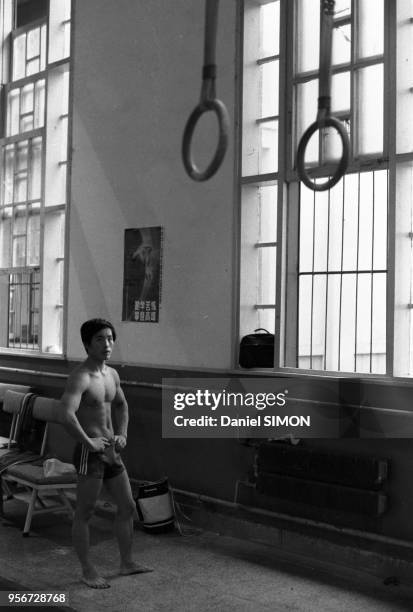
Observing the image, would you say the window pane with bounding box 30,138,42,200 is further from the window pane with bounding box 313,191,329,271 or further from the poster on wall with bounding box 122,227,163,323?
the window pane with bounding box 313,191,329,271

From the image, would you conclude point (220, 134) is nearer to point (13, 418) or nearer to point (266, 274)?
point (266, 274)

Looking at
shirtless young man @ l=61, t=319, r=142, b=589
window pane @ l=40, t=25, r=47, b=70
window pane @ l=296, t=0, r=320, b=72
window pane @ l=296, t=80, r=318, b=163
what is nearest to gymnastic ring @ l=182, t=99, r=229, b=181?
shirtless young man @ l=61, t=319, r=142, b=589

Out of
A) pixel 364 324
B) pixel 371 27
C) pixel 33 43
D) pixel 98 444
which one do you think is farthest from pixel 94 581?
pixel 33 43

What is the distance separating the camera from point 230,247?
6027mm

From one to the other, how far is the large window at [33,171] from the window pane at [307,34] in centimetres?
292

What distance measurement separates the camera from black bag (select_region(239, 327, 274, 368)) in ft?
19.3

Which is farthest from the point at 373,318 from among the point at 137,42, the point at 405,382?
the point at 137,42

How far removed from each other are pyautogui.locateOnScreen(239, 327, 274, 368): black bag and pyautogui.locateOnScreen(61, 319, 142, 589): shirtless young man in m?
1.19

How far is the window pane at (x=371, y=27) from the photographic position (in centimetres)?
521

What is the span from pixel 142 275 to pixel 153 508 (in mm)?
1886

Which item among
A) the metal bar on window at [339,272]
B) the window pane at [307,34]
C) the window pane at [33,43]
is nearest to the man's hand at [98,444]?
the metal bar on window at [339,272]

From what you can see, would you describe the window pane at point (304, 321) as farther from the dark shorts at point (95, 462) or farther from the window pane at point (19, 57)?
the window pane at point (19, 57)

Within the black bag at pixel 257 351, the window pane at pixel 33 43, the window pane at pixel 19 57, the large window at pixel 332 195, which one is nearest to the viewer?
the large window at pixel 332 195

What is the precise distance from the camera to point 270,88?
6.04 metres
